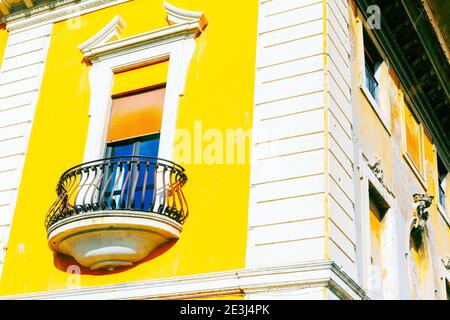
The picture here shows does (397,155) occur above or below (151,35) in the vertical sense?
below

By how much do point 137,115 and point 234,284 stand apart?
11.5 feet

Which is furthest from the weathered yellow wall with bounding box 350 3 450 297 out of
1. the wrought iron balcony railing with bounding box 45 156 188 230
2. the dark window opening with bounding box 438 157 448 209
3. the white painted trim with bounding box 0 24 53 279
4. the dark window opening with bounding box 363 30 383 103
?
the white painted trim with bounding box 0 24 53 279

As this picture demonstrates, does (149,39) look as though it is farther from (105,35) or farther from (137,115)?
(137,115)

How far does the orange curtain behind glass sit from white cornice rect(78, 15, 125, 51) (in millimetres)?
1156

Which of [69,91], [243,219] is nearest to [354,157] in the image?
[243,219]

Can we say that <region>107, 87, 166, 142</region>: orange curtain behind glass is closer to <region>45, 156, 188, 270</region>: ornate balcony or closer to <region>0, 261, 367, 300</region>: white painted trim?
<region>45, 156, 188, 270</region>: ornate balcony

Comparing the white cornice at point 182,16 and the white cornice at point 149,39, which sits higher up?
the white cornice at point 182,16

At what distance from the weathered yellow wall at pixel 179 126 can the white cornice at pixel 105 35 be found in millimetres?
162

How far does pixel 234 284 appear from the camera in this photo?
9094 mm

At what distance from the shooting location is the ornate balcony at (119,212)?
32.0 feet

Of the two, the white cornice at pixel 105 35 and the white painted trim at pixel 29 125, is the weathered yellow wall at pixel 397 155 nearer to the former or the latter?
the white cornice at pixel 105 35

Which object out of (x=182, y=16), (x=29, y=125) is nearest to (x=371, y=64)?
(x=182, y=16)

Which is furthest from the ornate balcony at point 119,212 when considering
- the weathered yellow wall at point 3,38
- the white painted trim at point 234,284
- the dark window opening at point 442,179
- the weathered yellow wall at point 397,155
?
the dark window opening at point 442,179
